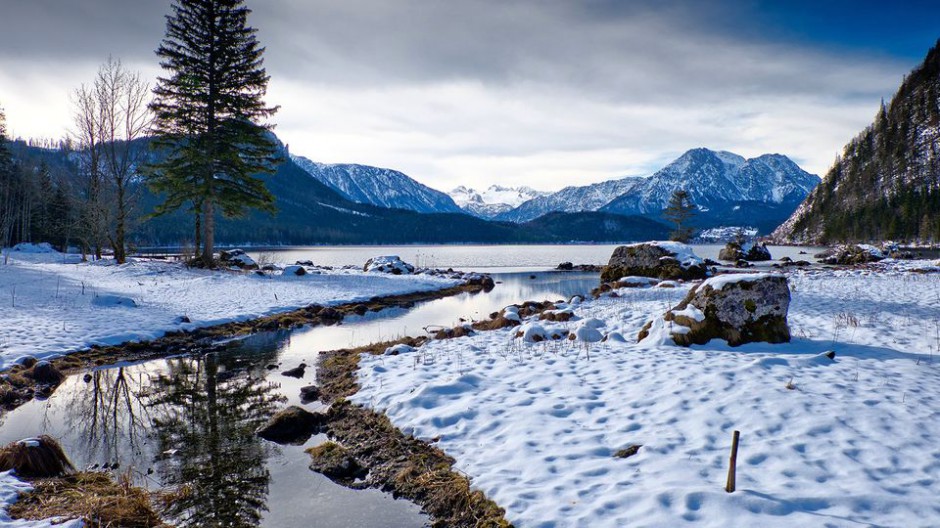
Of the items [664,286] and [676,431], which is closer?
[676,431]

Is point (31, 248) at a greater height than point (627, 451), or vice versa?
point (31, 248)

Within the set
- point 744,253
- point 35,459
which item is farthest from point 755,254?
point 35,459

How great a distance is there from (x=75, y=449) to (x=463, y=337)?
381 inches

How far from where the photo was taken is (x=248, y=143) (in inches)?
1176

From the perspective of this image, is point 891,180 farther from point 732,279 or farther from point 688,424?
point 688,424

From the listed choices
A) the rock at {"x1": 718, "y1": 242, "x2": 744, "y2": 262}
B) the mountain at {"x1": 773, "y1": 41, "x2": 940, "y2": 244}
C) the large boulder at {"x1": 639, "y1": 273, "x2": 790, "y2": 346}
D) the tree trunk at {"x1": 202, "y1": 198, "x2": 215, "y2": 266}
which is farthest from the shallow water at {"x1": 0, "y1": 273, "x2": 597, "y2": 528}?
the mountain at {"x1": 773, "y1": 41, "x2": 940, "y2": 244}

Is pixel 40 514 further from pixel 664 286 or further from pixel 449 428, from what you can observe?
pixel 664 286

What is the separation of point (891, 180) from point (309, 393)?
18055 cm

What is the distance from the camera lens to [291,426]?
8547 mm

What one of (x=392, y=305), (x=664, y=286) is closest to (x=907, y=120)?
(x=664, y=286)

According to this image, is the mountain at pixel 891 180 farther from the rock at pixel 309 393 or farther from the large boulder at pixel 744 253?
the rock at pixel 309 393

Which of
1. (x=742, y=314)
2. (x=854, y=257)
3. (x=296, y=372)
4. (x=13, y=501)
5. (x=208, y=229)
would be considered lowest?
(x=296, y=372)

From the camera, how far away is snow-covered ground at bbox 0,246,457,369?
47.2 ft

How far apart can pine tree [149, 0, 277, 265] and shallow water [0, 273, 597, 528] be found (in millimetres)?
17490
